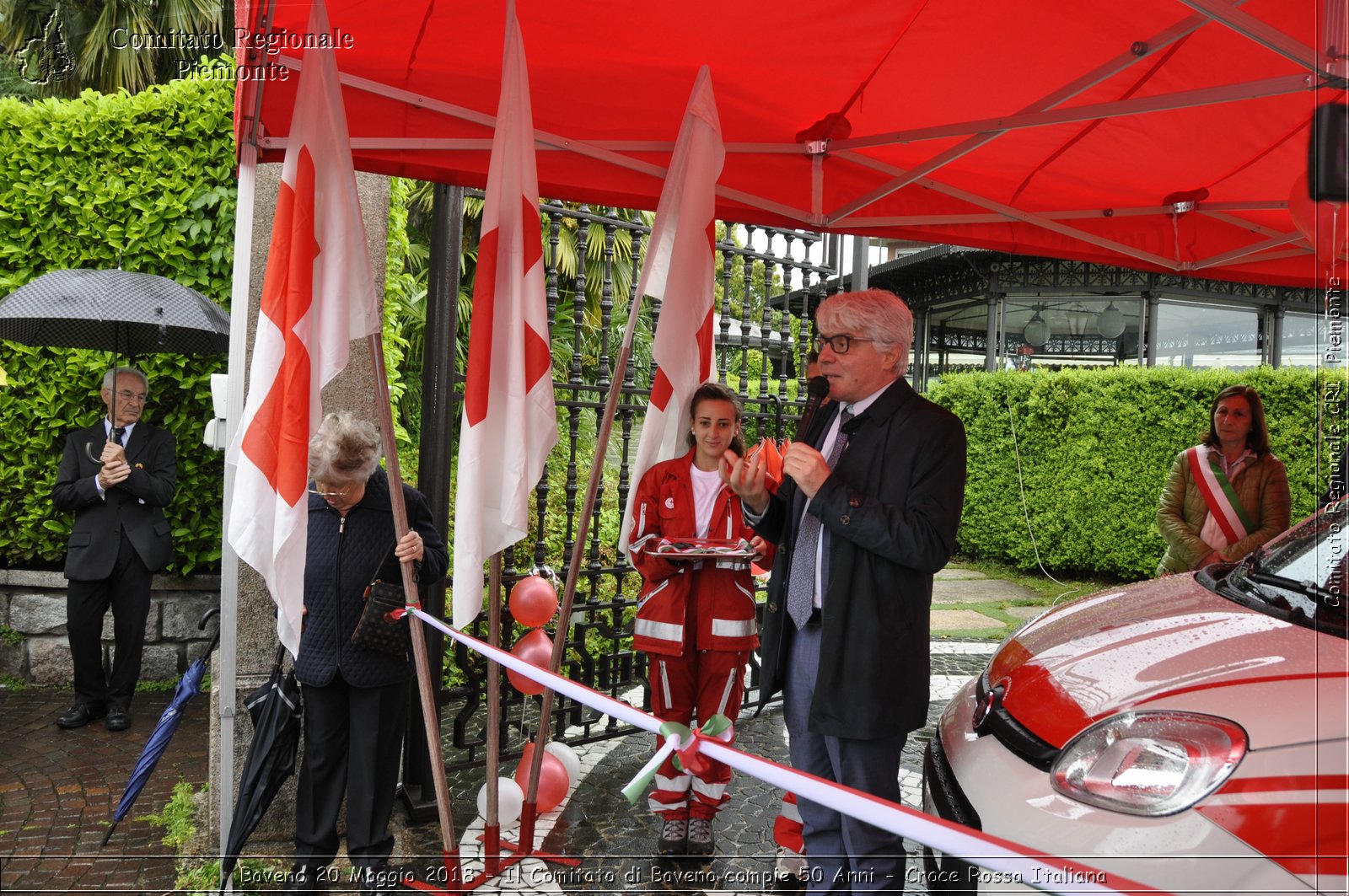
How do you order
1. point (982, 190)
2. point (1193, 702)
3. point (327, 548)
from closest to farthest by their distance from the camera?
point (1193, 702) < point (327, 548) < point (982, 190)

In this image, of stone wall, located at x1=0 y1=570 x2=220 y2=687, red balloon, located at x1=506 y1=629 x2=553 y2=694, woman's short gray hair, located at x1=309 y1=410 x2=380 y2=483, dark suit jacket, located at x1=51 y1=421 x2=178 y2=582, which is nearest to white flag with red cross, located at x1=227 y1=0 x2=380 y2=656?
woman's short gray hair, located at x1=309 y1=410 x2=380 y2=483

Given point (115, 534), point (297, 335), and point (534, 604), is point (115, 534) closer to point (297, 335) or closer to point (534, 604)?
point (534, 604)

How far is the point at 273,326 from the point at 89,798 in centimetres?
325

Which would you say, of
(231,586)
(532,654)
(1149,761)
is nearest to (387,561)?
(231,586)

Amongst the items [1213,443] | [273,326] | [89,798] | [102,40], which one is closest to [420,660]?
[273,326]

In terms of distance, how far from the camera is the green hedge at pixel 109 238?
659 cm

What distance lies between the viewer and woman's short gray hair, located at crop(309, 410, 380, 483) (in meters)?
3.33

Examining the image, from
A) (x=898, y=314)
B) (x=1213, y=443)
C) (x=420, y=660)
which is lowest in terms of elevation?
(x=420, y=660)

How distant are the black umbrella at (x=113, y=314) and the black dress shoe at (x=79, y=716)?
7.42ft

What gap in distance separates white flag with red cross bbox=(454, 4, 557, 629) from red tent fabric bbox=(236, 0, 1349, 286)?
0.55m

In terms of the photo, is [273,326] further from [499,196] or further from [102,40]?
[102,40]

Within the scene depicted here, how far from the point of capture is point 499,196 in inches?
125

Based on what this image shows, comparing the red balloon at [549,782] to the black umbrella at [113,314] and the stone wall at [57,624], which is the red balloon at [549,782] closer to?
the black umbrella at [113,314]

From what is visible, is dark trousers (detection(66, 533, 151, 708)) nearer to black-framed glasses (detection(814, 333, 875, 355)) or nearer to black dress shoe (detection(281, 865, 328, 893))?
black dress shoe (detection(281, 865, 328, 893))
